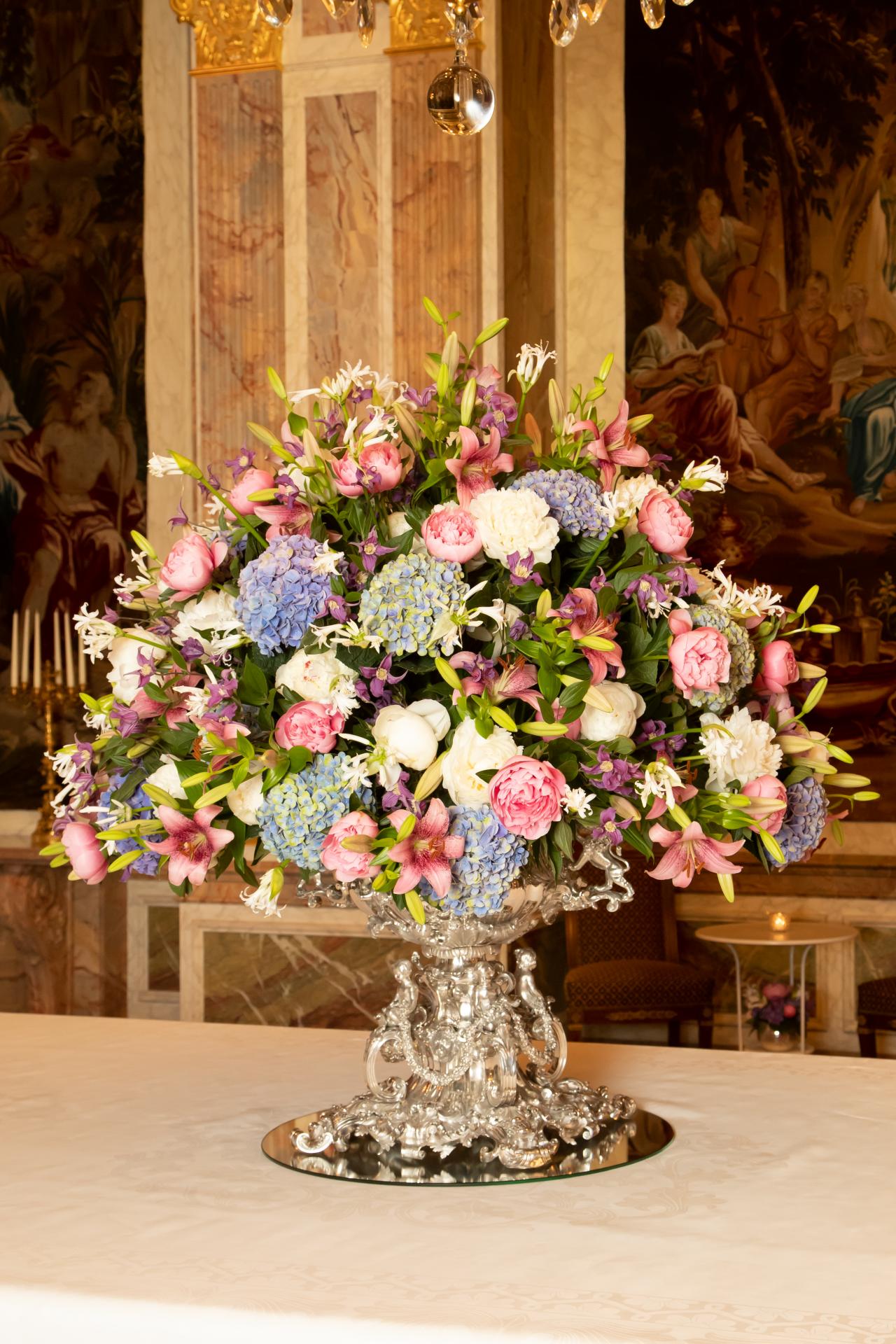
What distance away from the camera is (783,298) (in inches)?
284

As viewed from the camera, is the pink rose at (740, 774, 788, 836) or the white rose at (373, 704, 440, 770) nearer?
the white rose at (373, 704, 440, 770)

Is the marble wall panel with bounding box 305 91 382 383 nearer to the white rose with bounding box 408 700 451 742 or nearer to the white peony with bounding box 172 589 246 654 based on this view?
the white peony with bounding box 172 589 246 654

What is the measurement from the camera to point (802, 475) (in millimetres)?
7184

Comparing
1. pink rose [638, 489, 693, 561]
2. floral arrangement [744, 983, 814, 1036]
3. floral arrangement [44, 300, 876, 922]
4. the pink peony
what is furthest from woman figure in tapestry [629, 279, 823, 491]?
the pink peony

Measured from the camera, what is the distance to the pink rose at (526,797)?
67.9 inches

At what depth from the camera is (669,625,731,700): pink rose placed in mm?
1845

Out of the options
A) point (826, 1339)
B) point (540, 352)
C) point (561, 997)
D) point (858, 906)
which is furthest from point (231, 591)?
point (858, 906)

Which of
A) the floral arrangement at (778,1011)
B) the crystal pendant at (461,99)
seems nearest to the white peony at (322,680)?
the crystal pendant at (461,99)

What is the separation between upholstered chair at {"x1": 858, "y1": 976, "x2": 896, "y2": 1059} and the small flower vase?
321mm

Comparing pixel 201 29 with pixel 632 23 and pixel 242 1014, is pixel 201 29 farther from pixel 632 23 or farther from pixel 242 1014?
pixel 242 1014

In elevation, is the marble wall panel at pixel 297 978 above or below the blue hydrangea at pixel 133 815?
below

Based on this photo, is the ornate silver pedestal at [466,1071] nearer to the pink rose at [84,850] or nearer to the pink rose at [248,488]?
the pink rose at [84,850]

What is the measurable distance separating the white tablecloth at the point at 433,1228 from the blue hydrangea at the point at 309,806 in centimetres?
39

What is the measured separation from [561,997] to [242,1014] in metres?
1.59
